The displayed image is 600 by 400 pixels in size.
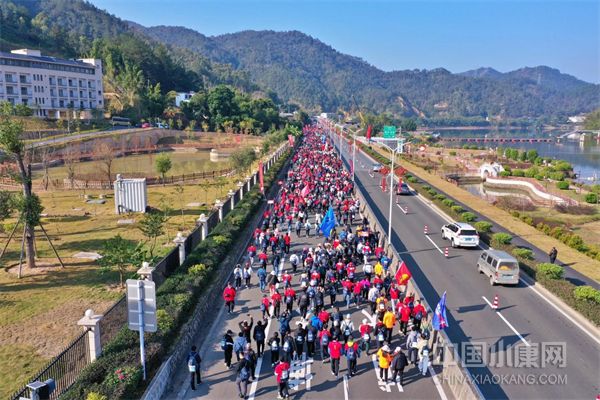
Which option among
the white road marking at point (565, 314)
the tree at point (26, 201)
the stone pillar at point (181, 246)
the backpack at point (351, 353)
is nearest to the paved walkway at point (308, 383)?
the backpack at point (351, 353)

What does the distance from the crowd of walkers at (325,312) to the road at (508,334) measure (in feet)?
5.39

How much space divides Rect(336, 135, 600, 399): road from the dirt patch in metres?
12.3

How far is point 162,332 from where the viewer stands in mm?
13766

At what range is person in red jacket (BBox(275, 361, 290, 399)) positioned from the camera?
11.9 metres

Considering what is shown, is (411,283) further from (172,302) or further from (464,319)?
(172,302)

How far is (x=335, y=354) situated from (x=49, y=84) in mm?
98554

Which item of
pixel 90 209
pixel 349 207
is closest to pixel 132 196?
pixel 90 209

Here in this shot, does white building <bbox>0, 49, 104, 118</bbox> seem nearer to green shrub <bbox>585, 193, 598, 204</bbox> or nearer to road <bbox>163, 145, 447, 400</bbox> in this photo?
green shrub <bbox>585, 193, 598, 204</bbox>

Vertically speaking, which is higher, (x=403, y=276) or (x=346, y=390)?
(x=403, y=276)

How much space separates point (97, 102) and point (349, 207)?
3528 inches

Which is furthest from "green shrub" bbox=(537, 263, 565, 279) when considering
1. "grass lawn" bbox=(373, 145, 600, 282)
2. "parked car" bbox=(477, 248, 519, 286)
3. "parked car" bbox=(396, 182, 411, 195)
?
"parked car" bbox=(396, 182, 411, 195)

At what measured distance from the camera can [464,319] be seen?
1731 cm

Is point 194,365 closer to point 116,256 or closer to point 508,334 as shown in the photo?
point 116,256

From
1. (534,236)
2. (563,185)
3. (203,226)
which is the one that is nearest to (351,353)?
(203,226)
